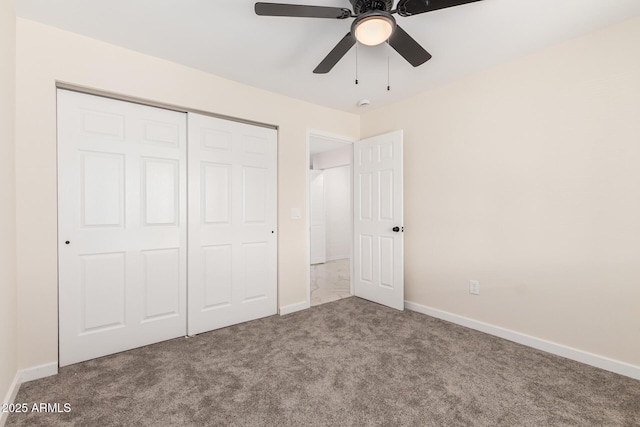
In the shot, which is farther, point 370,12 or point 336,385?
point 336,385

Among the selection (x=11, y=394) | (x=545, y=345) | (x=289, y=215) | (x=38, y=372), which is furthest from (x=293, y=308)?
(x=545, y=345)

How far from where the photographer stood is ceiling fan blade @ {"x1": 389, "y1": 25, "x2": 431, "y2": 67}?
170cm

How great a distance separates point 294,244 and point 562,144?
2.59m

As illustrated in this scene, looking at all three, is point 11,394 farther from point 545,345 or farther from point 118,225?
point 545,345

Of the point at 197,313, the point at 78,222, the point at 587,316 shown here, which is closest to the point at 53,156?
the point at 78,222

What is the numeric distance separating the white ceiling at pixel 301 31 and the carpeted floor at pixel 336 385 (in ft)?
7.65

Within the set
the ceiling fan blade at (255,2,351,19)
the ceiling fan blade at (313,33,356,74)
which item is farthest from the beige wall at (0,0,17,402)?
the ceiling fan blade at (313,33,356,74)

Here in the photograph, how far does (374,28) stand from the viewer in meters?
1.56

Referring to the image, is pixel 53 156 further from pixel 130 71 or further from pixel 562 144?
pixel 562 144

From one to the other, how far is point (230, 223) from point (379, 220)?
1718 millimetres

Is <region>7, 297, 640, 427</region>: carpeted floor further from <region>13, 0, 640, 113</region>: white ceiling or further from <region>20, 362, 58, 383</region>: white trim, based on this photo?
<region>13, 0, 640, 113</region>: white ceiling

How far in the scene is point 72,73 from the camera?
6.91 ft

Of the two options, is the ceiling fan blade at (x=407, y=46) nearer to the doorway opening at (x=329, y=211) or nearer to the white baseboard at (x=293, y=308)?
the white baseboard at (x=293, y=308)

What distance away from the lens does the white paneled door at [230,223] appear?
8.84ft
